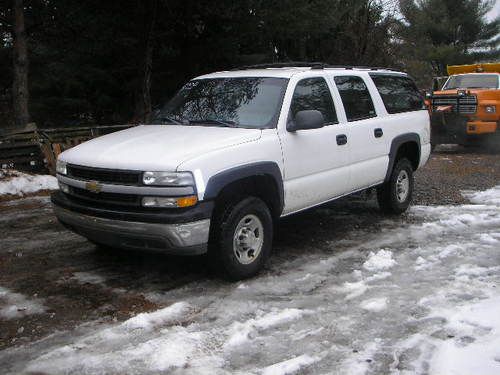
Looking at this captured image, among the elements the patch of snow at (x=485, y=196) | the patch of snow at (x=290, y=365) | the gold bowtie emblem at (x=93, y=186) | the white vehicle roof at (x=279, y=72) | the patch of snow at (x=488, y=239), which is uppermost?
the white vehicle roof at (x=279, y=72)

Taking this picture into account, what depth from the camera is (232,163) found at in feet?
16.0

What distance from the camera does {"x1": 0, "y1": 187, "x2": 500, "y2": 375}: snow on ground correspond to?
3.62 meters

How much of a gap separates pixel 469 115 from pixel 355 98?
913 centimetres

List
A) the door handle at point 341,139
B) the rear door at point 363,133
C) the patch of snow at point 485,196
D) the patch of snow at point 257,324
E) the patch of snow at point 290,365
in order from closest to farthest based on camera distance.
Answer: the patch of snow at point 290,365
the patch of snow at point 257,324
the door handle at point 341,139
the rear door at point 363,133
the patch of snow at point 485,196

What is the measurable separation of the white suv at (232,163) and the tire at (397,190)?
35 cm

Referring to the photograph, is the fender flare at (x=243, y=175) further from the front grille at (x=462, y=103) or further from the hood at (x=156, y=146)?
the front grille at (x=462, y=103)

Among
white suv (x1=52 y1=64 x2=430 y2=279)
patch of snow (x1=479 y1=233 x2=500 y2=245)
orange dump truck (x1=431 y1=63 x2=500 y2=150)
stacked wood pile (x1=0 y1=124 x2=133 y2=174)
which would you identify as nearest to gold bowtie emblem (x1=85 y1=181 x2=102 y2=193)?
white suv (x1=52 y1=64 x2=430 y2=279)

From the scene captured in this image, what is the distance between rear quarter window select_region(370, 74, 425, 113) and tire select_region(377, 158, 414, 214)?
2.46ft

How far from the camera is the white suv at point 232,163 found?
4637 mm

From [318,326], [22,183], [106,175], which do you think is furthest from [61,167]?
[22,183]

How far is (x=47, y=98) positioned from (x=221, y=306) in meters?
13.2

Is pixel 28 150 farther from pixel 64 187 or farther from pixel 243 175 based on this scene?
pixel 243 175

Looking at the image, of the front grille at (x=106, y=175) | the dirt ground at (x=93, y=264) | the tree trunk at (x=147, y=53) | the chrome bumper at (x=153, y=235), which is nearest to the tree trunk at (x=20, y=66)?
the tree trunk at (x=147, y=53)

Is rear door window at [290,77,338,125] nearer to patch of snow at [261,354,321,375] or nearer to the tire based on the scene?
the tire
